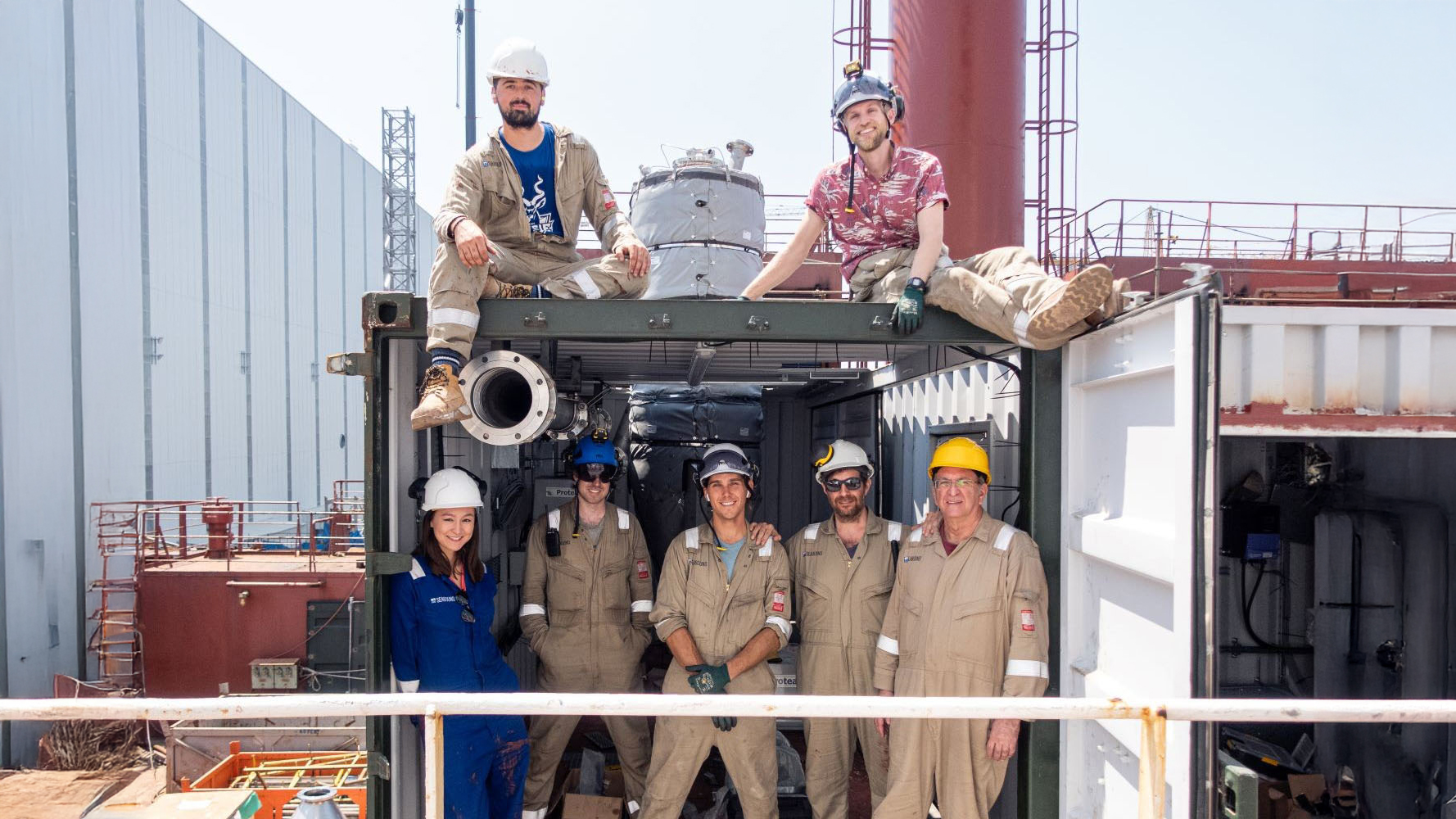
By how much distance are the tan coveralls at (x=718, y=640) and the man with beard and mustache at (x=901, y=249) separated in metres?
1.29

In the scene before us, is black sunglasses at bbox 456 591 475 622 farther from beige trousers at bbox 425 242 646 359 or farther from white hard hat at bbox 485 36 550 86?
white hard hat at bbox 485 36 550 86

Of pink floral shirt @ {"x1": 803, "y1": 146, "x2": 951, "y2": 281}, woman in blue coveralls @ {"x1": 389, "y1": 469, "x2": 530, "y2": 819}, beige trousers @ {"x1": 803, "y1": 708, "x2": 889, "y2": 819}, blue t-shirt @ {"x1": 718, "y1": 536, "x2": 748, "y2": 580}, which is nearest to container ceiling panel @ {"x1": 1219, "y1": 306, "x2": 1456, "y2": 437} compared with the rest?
pink floral shirt @ {"x1": 803, "y1": 146, "x2": 951, "y2": 281}

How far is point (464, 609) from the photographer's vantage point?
3.92 m

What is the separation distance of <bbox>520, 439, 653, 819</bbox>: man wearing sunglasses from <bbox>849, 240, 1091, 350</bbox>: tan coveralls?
188 centimetres

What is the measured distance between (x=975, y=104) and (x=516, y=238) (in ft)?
31.1

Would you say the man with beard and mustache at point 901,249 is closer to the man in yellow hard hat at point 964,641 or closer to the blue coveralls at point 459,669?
the man in yellow hard hat at point 964,641

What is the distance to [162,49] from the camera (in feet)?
51.3

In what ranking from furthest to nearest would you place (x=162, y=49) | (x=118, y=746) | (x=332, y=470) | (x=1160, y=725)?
(x=332, y=470), (x=162, y=49), (x=118, y=746), (x=1160, y=725)

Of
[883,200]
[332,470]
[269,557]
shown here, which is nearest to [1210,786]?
[883,200]

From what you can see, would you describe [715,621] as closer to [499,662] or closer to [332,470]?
[499,662]

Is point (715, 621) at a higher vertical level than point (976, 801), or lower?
higher

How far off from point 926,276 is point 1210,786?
81.6 inches

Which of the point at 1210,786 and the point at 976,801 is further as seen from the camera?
the point at 976,801

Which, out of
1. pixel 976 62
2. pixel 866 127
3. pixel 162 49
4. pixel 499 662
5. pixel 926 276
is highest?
pixel 162 49
